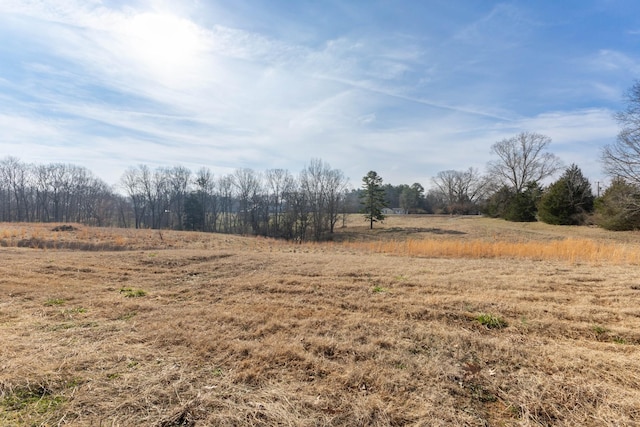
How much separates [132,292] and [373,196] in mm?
35100

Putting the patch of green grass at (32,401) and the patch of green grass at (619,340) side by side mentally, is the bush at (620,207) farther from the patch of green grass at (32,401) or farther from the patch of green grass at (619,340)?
the patch of green grass at (32,401)

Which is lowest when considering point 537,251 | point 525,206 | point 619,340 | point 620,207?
point 619,340

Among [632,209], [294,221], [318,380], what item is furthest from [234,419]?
[294,221]

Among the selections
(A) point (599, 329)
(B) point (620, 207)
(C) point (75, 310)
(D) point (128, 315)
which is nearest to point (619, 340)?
(A) point (599, 329)

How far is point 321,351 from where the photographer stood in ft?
10.1

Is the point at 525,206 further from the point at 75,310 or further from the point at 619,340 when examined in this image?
the point at 75,310

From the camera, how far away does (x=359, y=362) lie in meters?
2.87

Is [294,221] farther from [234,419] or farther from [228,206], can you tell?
[234,419]

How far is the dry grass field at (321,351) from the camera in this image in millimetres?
2162

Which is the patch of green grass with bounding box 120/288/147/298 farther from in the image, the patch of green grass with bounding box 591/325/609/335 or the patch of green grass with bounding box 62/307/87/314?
the patch of green grass with bounding box 591/325/609/335

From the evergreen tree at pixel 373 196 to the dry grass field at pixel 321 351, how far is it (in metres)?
31.7

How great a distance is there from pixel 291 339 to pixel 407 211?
2546 inches

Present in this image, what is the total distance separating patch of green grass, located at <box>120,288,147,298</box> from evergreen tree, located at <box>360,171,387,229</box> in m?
33.9

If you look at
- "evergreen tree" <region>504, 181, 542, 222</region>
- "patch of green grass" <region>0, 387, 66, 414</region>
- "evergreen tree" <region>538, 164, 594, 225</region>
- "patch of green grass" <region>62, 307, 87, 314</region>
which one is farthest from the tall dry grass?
"evergreen tree" <region>504, 181, 542, 222</region>
